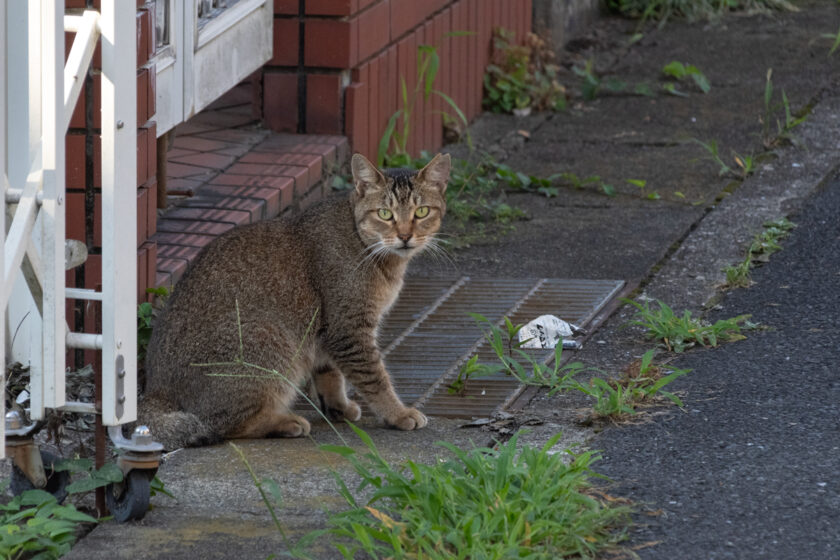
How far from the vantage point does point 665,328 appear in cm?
462

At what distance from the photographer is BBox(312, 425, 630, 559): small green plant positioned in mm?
2926

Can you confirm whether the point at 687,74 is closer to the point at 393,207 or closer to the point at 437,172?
the point at 437,172

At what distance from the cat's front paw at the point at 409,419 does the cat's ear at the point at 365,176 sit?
0.80m

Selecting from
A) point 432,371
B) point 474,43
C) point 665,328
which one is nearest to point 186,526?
point 432,371

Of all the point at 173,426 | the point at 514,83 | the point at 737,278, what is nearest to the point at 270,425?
the point at 173,426

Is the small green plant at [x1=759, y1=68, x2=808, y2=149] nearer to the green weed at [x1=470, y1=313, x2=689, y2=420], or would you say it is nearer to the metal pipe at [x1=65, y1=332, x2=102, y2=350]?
the green weed at [x1=470, y1=313, x2=689, y2=420]

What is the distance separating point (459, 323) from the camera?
5039 mm

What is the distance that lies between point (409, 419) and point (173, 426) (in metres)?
0.73

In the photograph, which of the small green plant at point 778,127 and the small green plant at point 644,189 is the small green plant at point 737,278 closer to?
the small green plant at point 644,189

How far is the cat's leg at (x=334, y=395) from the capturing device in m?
4.39

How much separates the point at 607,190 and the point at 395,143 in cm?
111

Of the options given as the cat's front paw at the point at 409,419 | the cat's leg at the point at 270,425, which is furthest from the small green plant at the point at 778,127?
the cat's leg at the point at 270,425

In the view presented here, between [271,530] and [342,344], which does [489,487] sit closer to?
[271,530]

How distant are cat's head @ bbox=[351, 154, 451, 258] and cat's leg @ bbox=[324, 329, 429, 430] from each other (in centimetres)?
32
